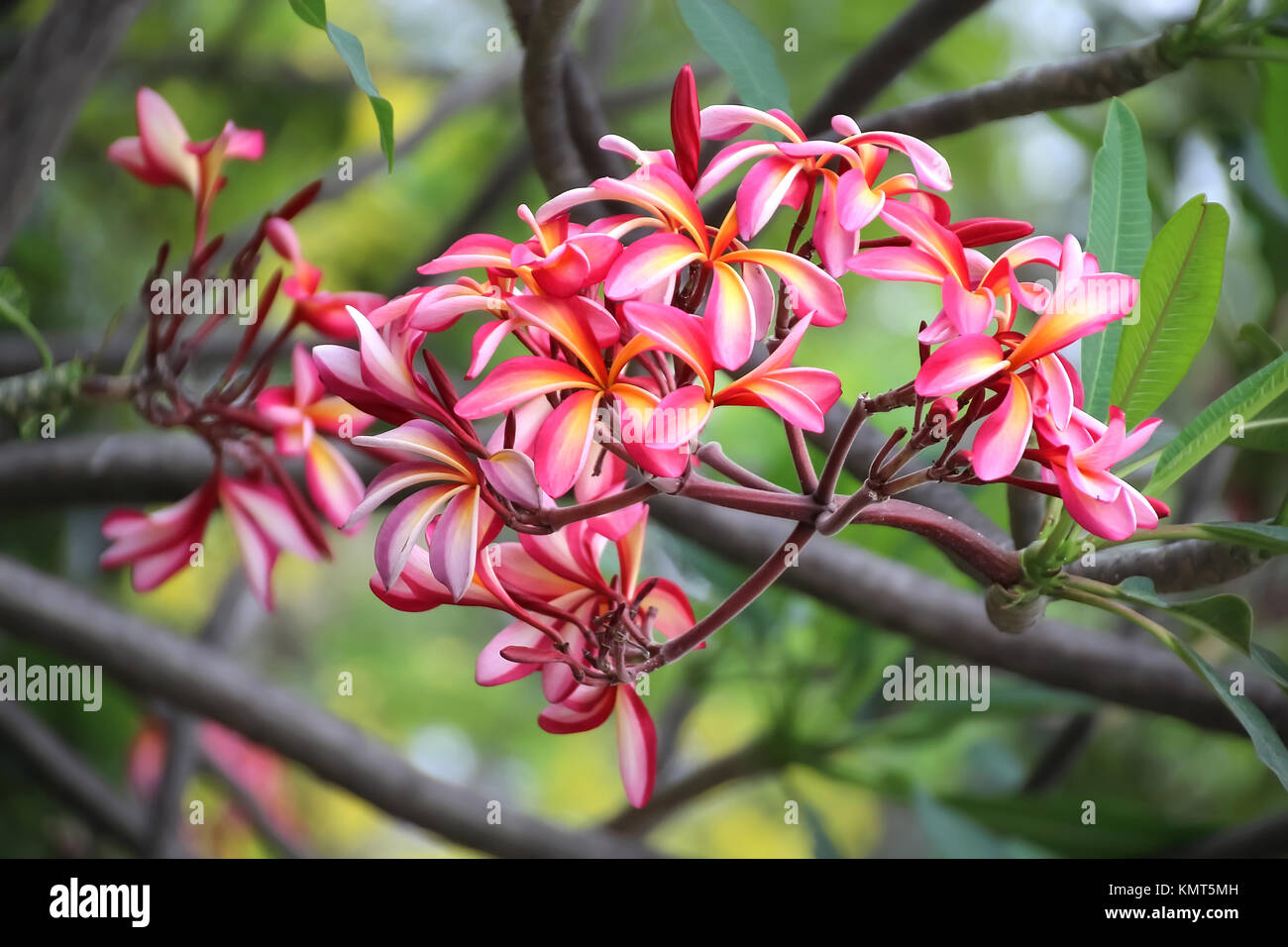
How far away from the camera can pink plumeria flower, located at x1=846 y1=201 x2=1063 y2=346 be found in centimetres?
36

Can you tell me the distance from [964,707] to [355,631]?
1.71 m

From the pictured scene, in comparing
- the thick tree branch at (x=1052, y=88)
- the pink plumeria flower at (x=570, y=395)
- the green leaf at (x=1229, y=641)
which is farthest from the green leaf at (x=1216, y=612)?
the thick tree branch at (x=1052, y=88)

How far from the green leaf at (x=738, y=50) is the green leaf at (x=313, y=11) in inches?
7.3

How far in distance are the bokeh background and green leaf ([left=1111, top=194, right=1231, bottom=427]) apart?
136 mm

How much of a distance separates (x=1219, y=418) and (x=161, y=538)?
580 millimetres

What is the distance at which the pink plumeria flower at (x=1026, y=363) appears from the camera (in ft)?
1.13

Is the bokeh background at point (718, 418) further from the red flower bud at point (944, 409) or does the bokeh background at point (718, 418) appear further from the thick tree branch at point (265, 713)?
the red flower bud at point (944, 409)

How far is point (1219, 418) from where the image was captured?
18.8 inches

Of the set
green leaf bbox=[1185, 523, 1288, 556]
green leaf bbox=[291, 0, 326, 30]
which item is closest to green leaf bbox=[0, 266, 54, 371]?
green leaf bbox=[291, 0, 326, 30]

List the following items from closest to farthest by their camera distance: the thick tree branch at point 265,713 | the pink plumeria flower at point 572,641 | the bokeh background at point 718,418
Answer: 1. the pink plumeria flower at point 572,641
2. the thick tree branch at point 265,713
3. the bokeh background at point 718,418

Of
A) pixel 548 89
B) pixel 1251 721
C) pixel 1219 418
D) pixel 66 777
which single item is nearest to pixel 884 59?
pixel 548 89

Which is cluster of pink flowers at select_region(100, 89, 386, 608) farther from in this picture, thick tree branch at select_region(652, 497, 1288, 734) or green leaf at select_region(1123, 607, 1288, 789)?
green leaf at select_region(1123, 607, 1288, 789)

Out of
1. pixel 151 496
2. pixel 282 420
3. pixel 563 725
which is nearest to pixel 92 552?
pixel 151 496

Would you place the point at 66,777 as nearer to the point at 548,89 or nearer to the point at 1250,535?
the point at 548,89
